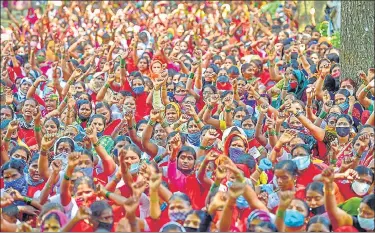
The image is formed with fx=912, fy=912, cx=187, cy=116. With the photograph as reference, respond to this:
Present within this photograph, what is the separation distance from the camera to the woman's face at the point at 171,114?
359 inches

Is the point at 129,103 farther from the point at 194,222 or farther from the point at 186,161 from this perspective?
the point at 194,222

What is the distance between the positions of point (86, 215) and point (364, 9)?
574cm

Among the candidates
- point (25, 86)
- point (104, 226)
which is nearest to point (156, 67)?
point (25, 86)

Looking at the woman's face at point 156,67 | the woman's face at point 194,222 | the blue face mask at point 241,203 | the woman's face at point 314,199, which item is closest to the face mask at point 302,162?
the woman's face at point 314,199

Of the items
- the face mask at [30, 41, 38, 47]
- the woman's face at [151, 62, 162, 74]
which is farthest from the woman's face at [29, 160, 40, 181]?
the face mask at [30, 41, 38, 47]

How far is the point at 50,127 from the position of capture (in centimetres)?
859

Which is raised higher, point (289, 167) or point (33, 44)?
point (289, 167)

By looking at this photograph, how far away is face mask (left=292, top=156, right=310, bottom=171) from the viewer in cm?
702

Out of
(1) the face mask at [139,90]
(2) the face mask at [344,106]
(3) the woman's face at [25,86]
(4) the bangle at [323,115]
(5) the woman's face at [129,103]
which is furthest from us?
(3) the woman's face at [25,86]

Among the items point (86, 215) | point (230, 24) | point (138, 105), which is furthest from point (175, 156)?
point (230, 24)

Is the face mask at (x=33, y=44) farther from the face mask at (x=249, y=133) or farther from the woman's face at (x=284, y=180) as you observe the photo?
the woman's face at (x=284, y=180)

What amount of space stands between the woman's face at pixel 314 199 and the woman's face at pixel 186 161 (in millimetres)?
1200

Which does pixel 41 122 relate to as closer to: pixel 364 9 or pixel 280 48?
pixel 364 9

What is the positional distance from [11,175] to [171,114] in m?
2.48
